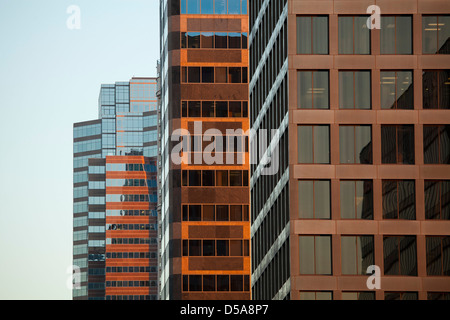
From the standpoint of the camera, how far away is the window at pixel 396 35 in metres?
78.4

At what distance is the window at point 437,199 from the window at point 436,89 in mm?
5740

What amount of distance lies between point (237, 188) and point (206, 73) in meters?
14.5

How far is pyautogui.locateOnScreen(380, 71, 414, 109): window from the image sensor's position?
7756cm

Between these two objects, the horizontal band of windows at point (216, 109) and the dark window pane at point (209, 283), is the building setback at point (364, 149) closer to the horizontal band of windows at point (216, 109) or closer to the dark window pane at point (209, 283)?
the dark window pane at point (209, 283)

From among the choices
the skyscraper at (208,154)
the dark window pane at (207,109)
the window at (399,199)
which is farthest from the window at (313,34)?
the dark window pane at (207,109)

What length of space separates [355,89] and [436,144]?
7.21 metres

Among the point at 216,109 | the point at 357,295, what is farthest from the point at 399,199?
the point at 216,109

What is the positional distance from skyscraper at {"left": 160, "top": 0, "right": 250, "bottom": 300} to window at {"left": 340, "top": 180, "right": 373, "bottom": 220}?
168 ft

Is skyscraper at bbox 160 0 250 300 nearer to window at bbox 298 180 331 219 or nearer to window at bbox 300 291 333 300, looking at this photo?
window at bbox 298 180 331 219

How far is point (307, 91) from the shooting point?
77812mm

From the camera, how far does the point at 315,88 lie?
77.7 metres

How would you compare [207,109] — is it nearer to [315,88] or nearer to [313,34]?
[313,34]

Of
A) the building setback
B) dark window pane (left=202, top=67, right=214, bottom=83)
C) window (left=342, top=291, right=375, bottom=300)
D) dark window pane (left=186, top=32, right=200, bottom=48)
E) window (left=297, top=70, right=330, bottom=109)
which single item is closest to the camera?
window (left=342, top=291, right=375, bottom=300)

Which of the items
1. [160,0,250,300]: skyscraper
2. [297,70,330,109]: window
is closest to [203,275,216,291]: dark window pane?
[160,0,250,300]: skyscraper
